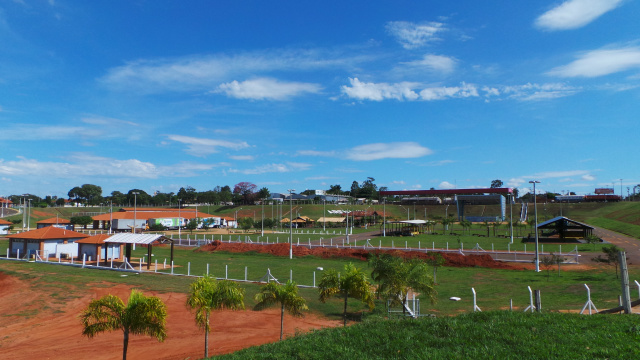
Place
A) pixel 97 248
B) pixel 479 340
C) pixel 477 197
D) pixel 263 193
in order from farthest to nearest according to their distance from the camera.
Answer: pixel 263 193 < pixel 477 197 < pixel 97 248 < pixel 479 340

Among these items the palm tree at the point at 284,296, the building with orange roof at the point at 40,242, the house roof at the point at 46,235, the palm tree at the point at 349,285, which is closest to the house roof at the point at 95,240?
the house roof at the point at 46,235

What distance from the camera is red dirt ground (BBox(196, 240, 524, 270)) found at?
37.0 m

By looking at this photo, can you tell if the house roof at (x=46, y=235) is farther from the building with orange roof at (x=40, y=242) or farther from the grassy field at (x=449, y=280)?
the grassy field at (x=449, y=280)

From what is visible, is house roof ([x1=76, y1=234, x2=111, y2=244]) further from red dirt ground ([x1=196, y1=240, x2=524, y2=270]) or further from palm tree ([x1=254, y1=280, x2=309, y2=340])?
palm tree ([x1=254, y1=280, x2=309, y2=340])

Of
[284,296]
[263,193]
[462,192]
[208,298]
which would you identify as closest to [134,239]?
[208,298]

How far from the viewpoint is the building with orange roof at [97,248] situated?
128 feet

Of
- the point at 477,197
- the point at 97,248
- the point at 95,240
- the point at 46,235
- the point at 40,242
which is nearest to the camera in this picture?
the point at 95,240

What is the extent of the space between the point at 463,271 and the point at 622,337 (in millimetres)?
25193

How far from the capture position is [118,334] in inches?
728

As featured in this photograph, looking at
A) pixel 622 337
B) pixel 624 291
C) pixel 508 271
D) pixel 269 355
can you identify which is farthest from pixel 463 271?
pixel 269 355

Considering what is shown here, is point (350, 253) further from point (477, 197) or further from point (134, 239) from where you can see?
point (477, 197)

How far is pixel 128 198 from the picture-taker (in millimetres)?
184750

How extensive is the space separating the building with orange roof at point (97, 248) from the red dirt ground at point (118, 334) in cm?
1519

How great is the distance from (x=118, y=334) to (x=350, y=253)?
1111 inches
